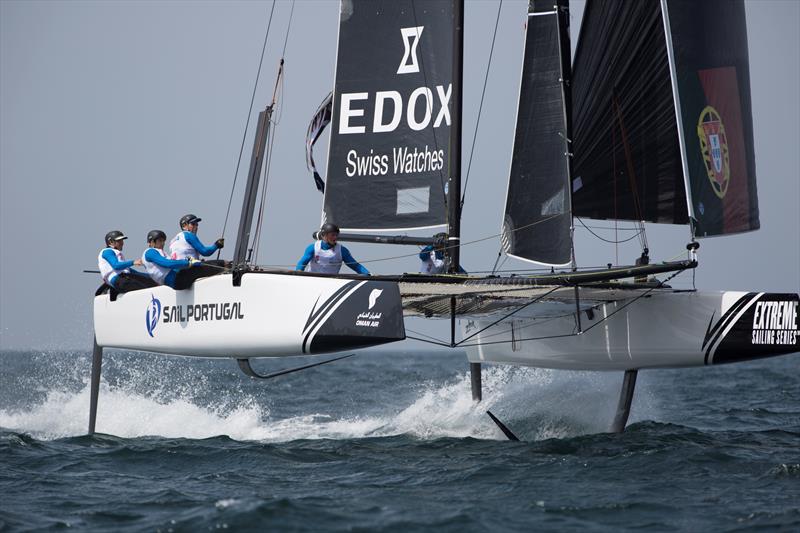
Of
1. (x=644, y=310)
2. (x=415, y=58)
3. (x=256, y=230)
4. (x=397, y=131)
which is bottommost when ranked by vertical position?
(x=644, y=310)

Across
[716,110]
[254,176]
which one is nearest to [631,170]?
[716,110]

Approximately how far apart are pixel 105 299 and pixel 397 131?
3.14 m

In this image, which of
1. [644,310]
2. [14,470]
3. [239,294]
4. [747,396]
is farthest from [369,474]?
[747,396]

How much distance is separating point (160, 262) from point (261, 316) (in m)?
1.14

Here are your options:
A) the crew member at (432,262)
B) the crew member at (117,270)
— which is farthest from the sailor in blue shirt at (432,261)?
the crew member at (117,270)

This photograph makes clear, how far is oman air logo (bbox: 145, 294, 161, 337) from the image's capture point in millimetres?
9062

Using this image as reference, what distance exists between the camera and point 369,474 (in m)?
7.02

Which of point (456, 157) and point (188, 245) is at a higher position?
point (456, 157)

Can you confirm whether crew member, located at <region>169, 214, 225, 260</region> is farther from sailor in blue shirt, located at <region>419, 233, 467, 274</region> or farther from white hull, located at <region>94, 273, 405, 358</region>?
sailor in blue shirt, located at <region>419, 233, 467, 274</region>

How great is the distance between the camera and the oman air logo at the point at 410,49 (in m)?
9.54

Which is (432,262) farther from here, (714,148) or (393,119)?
(714,148)

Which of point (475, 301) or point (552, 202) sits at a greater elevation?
point (552, 202)

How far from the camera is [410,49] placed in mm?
9562

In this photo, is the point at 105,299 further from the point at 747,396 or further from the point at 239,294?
the point at 747,396
